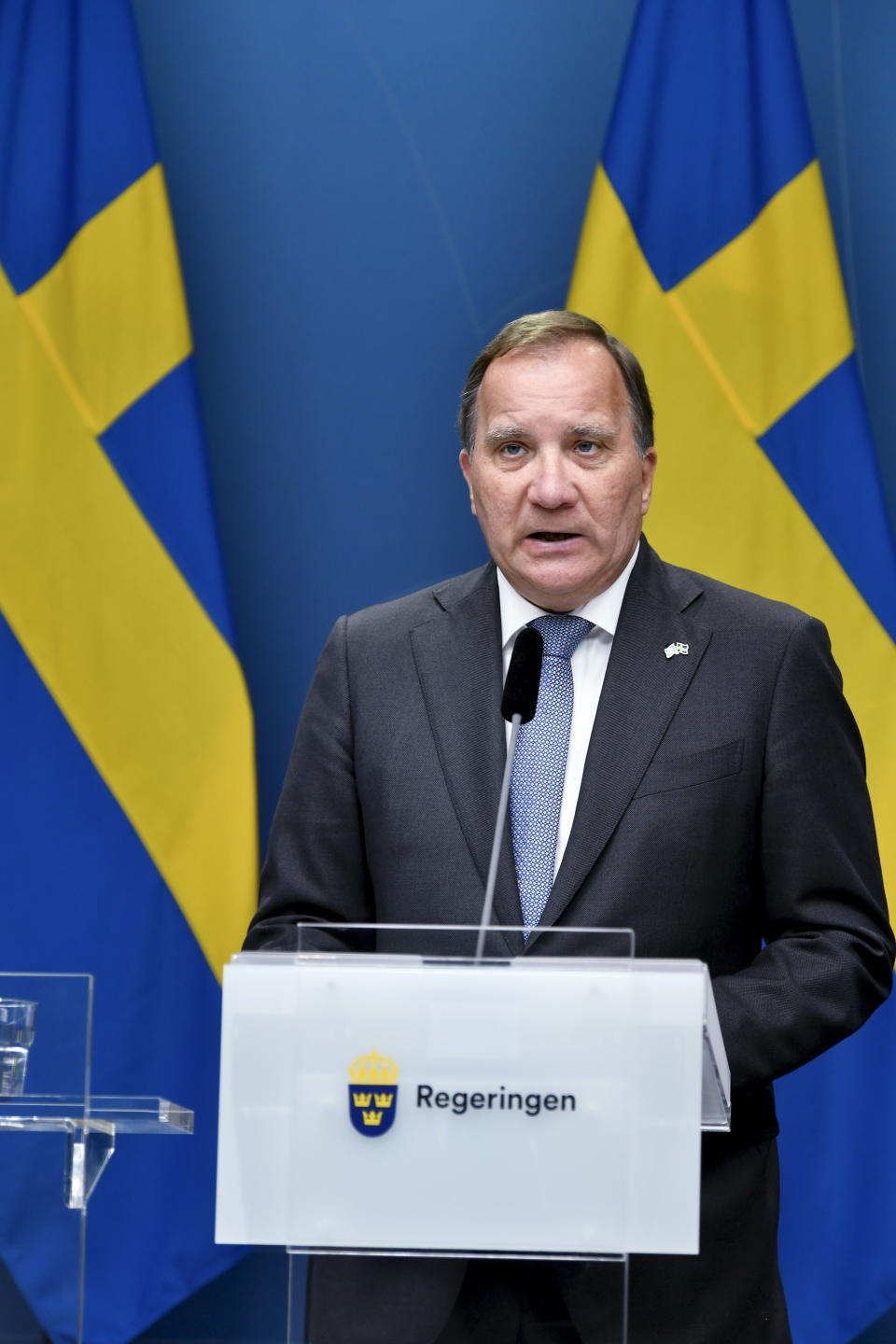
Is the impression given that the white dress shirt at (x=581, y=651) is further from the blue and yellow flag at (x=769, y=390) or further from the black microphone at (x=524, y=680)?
the blue and yellow flag at (x=769, y=390)

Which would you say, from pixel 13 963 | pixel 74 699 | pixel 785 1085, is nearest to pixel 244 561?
pixel 74 699

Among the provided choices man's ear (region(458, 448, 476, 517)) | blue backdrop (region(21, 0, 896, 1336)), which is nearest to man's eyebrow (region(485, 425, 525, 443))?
man's ear (region(458, 448, 476, 517))

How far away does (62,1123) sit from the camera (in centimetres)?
164

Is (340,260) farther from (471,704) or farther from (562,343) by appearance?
(471,704)

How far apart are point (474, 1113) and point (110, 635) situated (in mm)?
2214

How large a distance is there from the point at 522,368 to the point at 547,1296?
111 centimetres

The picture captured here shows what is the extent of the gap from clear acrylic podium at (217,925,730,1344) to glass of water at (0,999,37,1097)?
1.41 ft

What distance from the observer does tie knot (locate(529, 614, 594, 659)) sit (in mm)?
2064

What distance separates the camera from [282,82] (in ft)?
12.3

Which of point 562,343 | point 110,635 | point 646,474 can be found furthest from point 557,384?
point 110,635

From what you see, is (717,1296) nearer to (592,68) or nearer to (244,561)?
(244,561)

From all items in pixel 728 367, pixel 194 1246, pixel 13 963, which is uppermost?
pixel 728 367

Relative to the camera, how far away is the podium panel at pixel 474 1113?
4.28 ft

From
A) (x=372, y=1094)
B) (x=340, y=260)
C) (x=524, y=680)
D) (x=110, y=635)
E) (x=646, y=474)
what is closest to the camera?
(x=372, y=1094)
